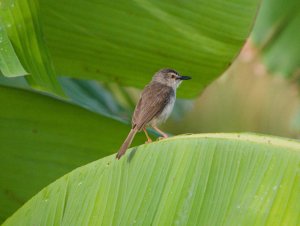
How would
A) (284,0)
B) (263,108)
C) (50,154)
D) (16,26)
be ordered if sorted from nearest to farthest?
(16,26) → (50,154) → (284,0) → (263,108)

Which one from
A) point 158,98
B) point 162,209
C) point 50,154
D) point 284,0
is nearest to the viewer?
point 162,209

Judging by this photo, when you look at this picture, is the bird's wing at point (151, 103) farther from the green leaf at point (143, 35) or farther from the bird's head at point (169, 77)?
the green leaf at point (143, 35)

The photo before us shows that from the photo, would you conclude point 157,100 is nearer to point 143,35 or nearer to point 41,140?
point 143,35

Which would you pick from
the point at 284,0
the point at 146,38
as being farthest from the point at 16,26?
the point at 284,0

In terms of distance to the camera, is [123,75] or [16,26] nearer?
[16,26]

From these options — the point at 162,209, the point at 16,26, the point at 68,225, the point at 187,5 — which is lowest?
the point at 68,225

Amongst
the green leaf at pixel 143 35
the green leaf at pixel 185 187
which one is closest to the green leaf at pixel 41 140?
the green leaf at pixel 143 35

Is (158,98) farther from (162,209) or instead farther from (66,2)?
(162,209)

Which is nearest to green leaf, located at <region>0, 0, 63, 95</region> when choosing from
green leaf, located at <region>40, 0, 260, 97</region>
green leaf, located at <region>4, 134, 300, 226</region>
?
green leaf, located at <region>4, 134, 300, 226</region>
